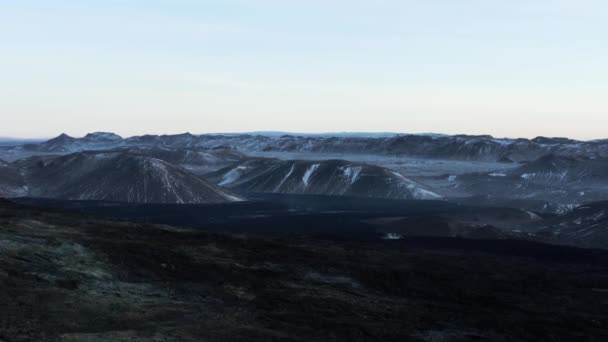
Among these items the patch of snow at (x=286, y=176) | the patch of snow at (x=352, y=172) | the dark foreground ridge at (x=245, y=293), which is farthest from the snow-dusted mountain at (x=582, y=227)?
the patch of snow at (x=286, y=176)

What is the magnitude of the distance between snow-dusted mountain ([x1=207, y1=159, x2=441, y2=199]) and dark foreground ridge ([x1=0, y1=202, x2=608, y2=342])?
4687 inches

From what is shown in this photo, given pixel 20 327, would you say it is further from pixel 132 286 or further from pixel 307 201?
pixel 307 201

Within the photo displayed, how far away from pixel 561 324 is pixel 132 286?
25653 mm

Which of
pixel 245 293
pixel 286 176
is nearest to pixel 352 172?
pixel 286 176

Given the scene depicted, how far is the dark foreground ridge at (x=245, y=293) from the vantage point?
2905cm

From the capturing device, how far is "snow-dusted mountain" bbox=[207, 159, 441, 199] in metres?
178

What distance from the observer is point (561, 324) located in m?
38.0

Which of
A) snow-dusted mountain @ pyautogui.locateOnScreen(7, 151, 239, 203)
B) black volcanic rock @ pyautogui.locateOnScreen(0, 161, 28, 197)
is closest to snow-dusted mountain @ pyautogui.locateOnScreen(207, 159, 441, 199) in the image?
snow-dusted mountain @ pyautogui.locateOnScreen(7, 151, 239, 203)

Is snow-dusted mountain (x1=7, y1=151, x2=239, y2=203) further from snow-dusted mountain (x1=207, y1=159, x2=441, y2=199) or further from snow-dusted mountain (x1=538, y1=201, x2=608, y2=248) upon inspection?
snow-dusted mountain (x1=538, y1=201, x2=608, y2=248)

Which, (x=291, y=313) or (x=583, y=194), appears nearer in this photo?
(x=291, y=313)

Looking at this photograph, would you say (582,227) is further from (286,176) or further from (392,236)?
(286,176)

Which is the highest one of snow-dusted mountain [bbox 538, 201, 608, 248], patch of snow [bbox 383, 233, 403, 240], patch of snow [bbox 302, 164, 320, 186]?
patch of snow [bbox 302, 164, 320, 186]

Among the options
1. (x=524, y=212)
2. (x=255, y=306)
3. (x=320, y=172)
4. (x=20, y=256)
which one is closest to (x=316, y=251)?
(x=255, y=306)

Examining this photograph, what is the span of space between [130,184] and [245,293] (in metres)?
120
